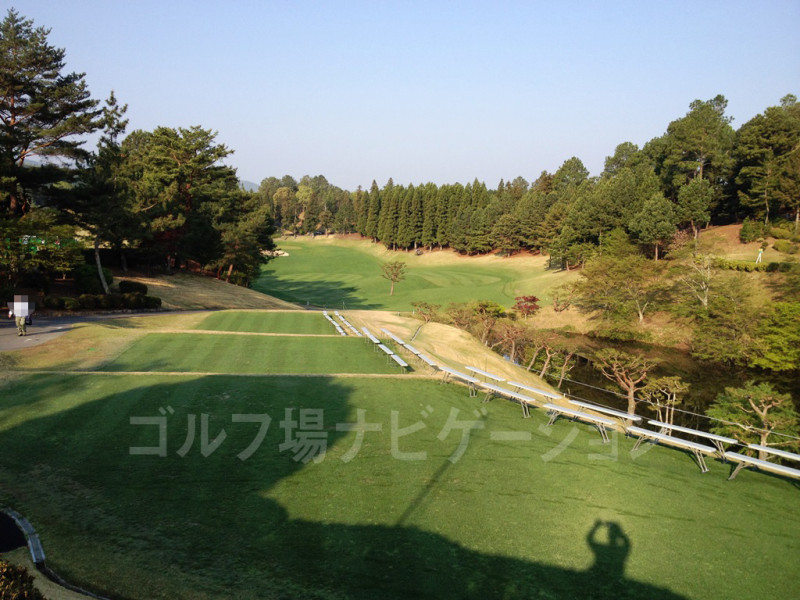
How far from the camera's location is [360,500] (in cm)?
777

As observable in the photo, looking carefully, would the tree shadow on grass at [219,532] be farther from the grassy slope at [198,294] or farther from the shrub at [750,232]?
the shrub at [750,232]

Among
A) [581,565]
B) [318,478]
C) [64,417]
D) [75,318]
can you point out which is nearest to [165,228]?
[75,318]

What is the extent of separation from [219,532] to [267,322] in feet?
62.0

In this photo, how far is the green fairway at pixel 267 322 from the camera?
76.2ft

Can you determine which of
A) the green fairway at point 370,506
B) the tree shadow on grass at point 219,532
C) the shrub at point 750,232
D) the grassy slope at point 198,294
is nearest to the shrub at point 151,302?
the grassy slope at point 198,294

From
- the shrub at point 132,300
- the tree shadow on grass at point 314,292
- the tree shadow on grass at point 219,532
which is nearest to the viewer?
the tree shadow on grass at point 219,532

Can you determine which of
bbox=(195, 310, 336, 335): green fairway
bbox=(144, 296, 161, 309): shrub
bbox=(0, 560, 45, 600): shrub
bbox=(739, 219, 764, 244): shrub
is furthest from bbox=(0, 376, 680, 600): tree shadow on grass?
bbox=(739, 219, 764, 244): shrub

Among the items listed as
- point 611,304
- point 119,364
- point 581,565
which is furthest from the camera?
point 611,304

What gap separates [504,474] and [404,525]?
2.64 meters

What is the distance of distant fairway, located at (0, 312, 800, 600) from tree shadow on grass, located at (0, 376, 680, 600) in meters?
0.03

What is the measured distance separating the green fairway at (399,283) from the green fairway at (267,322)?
56.9 ft

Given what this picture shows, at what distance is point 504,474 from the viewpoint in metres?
8.95

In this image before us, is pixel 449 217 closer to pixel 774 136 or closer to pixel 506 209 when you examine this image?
pixel 506 209

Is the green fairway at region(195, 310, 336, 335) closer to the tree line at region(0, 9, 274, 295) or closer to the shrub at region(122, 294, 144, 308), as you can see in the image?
the shrub at region(122, 294, 144, 308)
